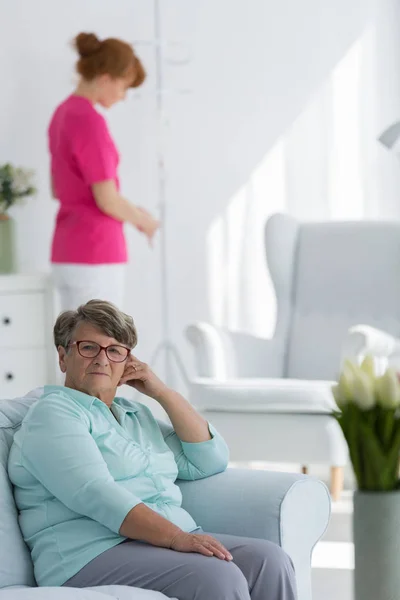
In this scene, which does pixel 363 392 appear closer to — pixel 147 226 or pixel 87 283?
pixel 87 283

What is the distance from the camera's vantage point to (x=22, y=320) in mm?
4621

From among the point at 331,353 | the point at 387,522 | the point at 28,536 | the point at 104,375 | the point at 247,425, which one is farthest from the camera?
the point at 331,353

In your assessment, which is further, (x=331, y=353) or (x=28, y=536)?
(x=331, y=353)

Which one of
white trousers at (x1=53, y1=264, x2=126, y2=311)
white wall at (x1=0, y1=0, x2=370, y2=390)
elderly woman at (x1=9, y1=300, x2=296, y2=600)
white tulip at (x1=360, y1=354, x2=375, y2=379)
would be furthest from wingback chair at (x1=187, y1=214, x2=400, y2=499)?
white tulip at (x1=360, y1=354, x2=375, y2=379)

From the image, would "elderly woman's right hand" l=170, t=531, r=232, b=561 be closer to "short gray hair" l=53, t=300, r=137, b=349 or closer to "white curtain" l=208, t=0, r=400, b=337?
"short gray hair" l=53, t=300, r=137, b=349

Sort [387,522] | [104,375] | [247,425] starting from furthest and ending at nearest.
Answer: [247,425], [104,375], [387,522]

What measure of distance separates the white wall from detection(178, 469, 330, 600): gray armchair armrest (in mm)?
3102

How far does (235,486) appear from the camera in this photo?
7.32ft

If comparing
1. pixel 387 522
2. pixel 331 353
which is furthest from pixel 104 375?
pixel 331 353

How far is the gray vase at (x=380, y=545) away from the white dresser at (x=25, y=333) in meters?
3.20

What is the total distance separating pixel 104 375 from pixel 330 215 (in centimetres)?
325

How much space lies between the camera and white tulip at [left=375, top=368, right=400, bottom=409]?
60.6 inches

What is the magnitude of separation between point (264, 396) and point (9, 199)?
1.77 metres

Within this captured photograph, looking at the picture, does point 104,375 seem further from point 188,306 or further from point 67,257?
point 188,306
